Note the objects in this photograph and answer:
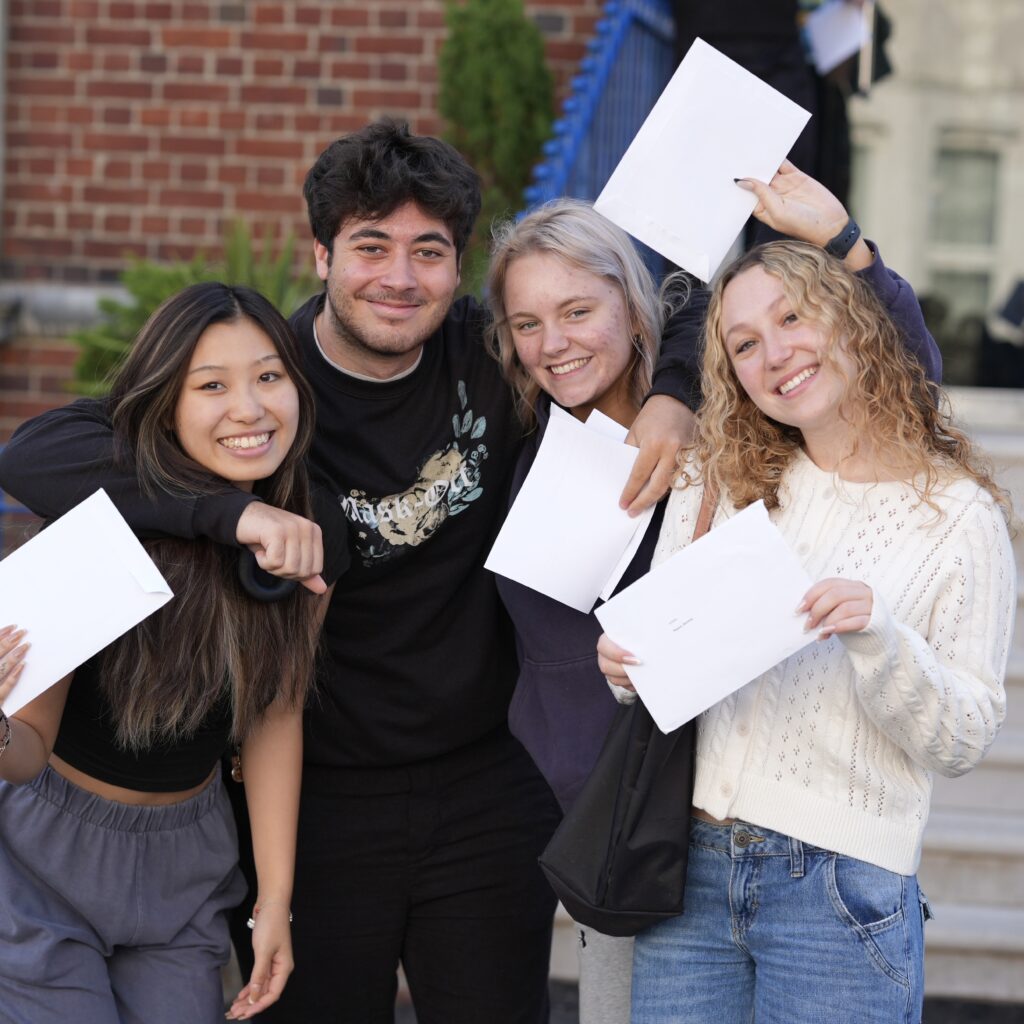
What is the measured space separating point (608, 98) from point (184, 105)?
72.7 inches

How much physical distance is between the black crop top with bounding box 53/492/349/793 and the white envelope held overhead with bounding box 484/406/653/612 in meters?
0.60

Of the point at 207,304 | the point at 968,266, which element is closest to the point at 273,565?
the point at 207,304

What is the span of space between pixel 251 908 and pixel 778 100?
6.20ft

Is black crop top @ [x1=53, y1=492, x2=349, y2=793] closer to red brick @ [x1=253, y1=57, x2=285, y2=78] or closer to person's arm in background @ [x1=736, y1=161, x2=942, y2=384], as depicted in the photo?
person's arm in background @ [x1=736, y1=161, x2=942, y2=384]

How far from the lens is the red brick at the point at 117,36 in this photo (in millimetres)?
5613

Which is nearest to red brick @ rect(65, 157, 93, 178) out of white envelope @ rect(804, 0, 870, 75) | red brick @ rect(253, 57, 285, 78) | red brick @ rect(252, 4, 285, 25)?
red brick @ rect(253, 57, 285, 78)

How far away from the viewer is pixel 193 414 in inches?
95.5

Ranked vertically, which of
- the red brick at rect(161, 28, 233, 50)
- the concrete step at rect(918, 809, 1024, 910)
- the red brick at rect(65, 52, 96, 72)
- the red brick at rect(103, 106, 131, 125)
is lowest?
the concrete step at rect(918, 809, 1024, 910)

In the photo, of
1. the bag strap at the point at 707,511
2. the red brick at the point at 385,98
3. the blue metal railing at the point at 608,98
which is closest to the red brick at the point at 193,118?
the red brick at the point at 385,98

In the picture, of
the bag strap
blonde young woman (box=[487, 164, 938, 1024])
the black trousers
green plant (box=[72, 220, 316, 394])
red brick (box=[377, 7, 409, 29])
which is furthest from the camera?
red brick (box=[377, 7, 409, 29])

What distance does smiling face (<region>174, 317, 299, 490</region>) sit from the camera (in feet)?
7.96

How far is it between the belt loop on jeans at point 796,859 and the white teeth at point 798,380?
0.71 m

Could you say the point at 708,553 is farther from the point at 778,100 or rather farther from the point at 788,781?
the point at 778,100

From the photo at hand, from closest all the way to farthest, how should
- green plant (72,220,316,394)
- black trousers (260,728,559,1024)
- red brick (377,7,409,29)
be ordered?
black trousers (260,728,559,1024) → green plant (72,220,316,394) → red brick (377,7,409,29)
